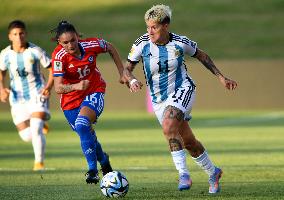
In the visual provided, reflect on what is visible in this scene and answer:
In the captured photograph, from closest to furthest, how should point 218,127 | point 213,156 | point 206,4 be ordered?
point 213,156 → point 218,127 → point 206,4

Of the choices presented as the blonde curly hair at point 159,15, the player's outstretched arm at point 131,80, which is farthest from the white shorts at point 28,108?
the blonde curly hair at point 159,15

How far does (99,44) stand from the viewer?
41.2ft

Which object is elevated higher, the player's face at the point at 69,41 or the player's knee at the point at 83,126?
the player's face at the point at 69,41

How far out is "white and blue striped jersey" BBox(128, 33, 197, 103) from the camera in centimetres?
1154

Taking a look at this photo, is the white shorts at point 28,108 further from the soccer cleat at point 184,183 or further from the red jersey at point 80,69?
the soccer cleat at point 184,183

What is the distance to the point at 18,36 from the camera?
1561 centimetres

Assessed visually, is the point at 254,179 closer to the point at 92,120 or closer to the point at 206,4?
the point at 92,120

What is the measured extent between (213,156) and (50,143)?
20.0 feet

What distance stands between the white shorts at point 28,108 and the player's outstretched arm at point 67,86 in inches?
160

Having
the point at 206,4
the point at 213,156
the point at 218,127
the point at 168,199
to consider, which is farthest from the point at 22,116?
the point at 206,4

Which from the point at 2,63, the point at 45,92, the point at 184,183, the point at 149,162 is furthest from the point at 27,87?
the point at 184,183

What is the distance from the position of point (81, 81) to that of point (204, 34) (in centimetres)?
4435

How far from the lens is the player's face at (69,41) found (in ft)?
39.6

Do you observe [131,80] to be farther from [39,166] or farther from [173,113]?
[39,166]
